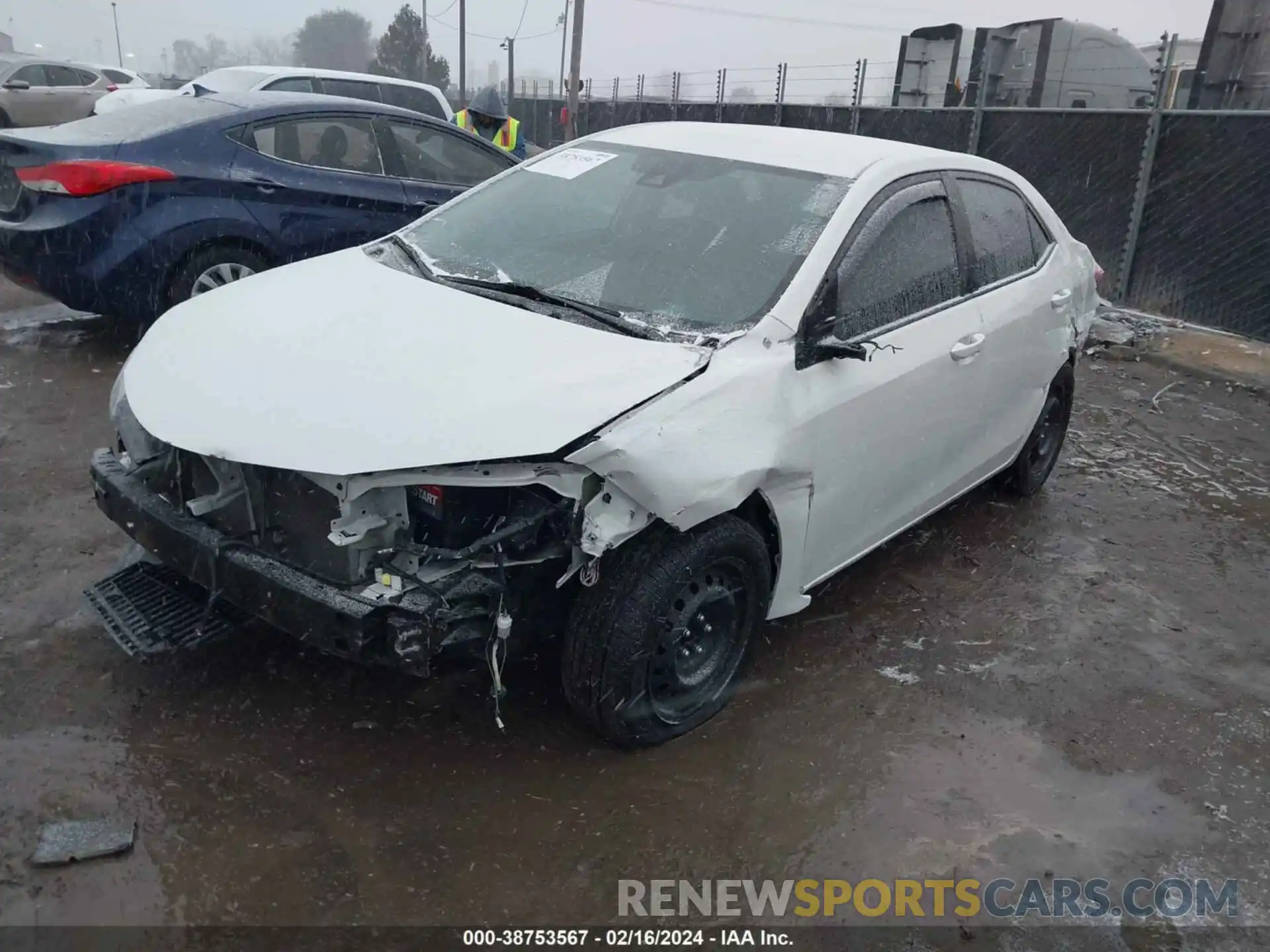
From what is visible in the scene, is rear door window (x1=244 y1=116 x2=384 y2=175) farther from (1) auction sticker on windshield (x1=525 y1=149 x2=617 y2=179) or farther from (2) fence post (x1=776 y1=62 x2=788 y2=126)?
(2) fence post (x1=776 y1=62 x2=788 y2=126)

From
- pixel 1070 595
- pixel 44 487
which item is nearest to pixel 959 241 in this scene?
pixel 1070 595

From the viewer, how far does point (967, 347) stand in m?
3.85

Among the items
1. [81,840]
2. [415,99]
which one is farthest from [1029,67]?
[81,840]

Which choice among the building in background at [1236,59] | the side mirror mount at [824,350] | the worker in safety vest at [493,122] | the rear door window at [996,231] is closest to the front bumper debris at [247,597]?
the side mirror mount at [824,350]

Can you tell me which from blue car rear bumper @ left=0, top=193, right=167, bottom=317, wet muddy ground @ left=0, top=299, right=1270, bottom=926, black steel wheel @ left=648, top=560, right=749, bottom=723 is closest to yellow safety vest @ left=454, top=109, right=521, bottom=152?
blue car rear bumper @ left=0, top=193, right=167, bottom=317

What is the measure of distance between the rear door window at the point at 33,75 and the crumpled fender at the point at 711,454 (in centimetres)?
1914

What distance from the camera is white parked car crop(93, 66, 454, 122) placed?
9875 millimetres

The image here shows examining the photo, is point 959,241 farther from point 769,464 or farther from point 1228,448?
A: point 1228,448

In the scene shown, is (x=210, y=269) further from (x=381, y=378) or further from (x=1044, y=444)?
(x=1044, y=444)

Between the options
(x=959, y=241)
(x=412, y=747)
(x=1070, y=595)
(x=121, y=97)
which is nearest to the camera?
(x=412, y=747)

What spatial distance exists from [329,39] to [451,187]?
300 feet

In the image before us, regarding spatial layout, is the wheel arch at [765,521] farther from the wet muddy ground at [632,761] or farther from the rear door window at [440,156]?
the rear door window at [440,156]

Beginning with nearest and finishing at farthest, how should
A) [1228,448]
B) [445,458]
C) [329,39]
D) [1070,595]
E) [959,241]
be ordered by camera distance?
[445,458], [959,241], [1070,595], [1228,448], [329,39]

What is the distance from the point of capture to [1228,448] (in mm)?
6352
